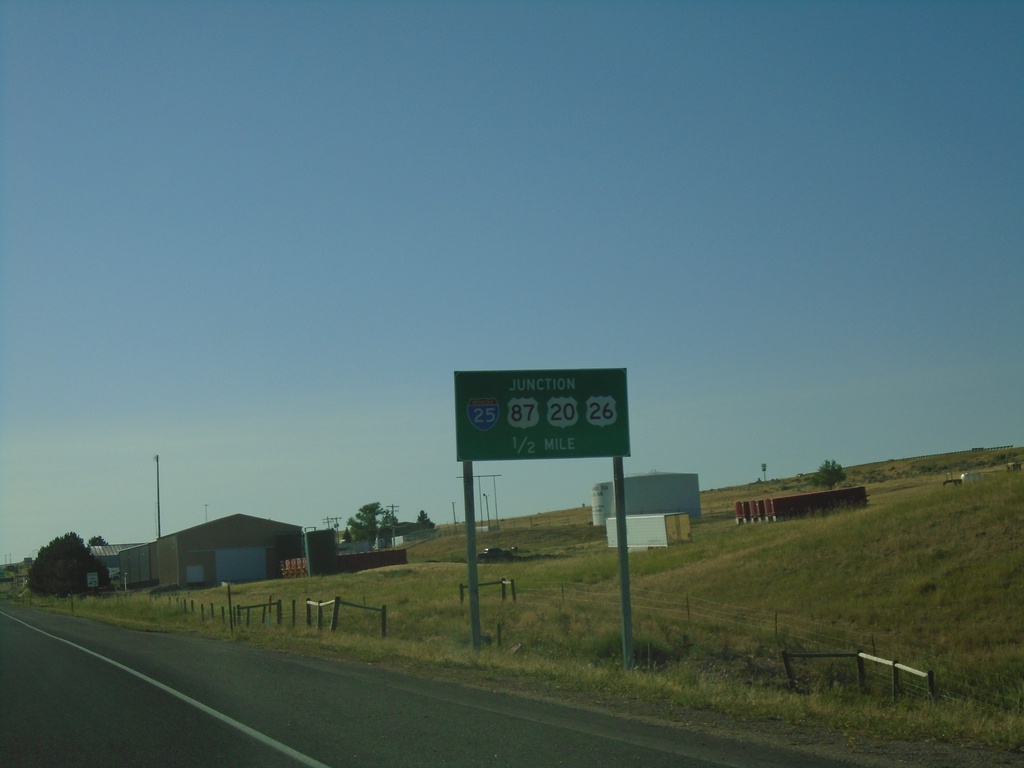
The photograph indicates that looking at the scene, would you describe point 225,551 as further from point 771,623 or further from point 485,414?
point 485,414

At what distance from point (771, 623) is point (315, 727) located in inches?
903

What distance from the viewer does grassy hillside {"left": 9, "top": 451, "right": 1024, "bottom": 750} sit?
489 inches

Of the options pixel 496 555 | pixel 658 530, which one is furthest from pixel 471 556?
pixel 496 555

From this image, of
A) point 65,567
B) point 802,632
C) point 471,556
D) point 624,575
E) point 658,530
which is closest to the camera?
point 624,575

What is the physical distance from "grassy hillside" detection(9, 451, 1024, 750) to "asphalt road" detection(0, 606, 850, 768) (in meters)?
1.45

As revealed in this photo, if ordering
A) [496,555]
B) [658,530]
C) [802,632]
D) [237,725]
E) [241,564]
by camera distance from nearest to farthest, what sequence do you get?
[237,725], [802,632], [658,530], [496,555], [241,564]

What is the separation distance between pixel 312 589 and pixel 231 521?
3639cm

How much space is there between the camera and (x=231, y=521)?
9038cm

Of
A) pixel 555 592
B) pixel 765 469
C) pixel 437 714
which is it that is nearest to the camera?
pixel 437 714

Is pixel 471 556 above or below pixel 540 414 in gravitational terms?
below

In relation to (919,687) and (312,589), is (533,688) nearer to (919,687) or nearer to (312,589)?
(919,687)

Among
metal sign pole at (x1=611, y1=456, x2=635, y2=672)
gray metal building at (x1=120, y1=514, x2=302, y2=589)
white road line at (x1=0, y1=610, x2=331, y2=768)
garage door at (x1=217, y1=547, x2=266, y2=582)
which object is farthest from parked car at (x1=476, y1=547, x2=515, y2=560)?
white road line at (x1=0, y1=610, x2=331, y2=768)

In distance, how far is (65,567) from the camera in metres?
84.1

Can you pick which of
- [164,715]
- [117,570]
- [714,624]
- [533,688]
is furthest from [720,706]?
[117,570]
